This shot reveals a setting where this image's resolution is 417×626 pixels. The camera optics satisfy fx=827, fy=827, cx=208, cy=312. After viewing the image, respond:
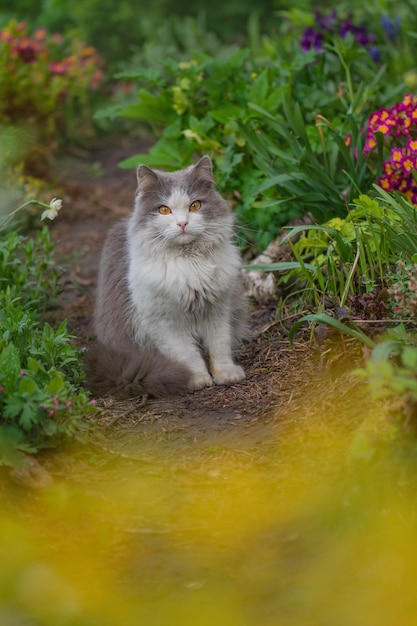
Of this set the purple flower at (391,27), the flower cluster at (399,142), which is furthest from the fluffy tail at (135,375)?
the purple flower at (391,27)

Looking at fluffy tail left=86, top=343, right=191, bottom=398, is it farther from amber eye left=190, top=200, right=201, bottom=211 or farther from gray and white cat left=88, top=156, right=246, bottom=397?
amber eye left=190, top=200, right=201, bottom=211

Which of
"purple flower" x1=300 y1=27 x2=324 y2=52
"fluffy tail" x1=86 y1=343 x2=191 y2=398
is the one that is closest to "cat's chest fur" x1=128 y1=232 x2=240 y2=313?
"fluffy tail" x1=86 y1=343 x2=191 y2=398

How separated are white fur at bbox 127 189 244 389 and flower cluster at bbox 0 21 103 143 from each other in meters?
3.31

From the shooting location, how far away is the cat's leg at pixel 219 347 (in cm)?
413

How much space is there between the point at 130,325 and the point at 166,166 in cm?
142

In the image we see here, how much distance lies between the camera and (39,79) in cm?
716

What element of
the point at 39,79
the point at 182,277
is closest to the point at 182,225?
the point at 182,277

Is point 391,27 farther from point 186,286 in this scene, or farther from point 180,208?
point 186,286

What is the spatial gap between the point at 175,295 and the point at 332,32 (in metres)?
3.29

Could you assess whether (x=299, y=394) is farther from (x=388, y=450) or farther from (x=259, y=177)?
(x=259, y=177)

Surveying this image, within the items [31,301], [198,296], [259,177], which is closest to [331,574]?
[198,296]

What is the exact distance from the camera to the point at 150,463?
11.2 ft

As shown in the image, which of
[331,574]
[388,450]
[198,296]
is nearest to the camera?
[331,574]

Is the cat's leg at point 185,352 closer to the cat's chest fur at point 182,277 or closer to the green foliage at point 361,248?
the cat's chest fur at point 182,277
